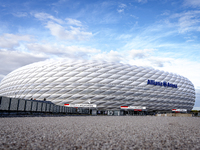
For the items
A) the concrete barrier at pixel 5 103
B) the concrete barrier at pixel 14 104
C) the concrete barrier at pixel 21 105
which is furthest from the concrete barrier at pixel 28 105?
the concrete barrier at pixel 5 103

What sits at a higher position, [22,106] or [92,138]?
[22,106]

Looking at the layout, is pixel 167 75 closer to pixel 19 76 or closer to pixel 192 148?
pixel 19 76

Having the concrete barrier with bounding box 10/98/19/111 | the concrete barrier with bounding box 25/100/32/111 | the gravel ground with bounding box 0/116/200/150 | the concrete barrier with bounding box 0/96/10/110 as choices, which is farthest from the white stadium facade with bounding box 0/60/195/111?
the gravel ground with bounding box 0/116/200/150

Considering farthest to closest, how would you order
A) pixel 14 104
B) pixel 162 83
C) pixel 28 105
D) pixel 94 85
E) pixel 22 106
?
pixel 162 83 < pixel 94 85 < pixel 28 105 < pixel 22 106 < pixel 14 104

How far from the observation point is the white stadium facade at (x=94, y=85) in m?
38.7

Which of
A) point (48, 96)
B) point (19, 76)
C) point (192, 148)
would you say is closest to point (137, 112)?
point (48, 96)

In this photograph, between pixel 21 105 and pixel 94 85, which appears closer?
pixel 21 105

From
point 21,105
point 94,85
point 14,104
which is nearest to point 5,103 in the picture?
point 14,104

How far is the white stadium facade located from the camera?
3872 centimetres

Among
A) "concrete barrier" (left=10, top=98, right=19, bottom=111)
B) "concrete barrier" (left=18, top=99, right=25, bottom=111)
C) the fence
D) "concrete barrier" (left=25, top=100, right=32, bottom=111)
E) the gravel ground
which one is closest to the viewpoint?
the gravel ground

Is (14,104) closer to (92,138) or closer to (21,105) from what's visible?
(21,105)

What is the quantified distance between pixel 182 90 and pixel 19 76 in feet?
146

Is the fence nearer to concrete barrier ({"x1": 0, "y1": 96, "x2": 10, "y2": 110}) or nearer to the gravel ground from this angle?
concrete barrier ({"x1": 0, "y1": 96, "x2": 10, "y2": 110})

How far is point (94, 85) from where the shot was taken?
3894cm
